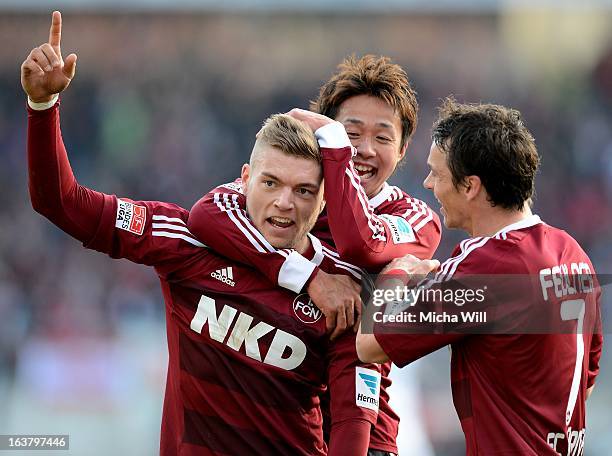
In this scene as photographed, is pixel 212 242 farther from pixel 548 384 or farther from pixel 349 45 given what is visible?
pixel 349 45

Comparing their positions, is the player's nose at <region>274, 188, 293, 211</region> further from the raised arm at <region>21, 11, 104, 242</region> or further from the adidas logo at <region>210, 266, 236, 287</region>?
the raised arm at <region>21, 11, 104, 242</region>

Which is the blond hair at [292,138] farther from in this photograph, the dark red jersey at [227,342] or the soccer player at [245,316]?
the dark red jersey at [227,342]

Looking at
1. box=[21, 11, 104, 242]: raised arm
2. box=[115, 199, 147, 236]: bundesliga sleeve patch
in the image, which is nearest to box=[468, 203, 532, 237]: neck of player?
box=[115, 199, 147, 236]: bundesliga sleeve patch

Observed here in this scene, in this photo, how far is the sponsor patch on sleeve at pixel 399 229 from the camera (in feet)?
11.7

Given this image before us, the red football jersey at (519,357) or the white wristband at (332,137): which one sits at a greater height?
the white wristband at (332,137)

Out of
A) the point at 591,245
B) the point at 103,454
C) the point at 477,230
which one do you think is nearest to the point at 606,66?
the point at 591,245

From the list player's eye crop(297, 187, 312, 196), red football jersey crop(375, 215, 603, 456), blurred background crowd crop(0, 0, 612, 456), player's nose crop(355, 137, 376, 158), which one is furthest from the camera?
blurred background crowd crop(0, 0, 612, 456)

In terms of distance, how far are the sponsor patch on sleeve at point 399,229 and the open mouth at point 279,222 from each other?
38 cm

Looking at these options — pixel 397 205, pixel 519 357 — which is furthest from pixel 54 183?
pixel 519 357

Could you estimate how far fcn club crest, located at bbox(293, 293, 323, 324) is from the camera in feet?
11.3

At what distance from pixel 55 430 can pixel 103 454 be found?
54cm

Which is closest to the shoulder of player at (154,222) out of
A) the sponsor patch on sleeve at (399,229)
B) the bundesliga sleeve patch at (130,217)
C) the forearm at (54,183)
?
the bundesliga sleeve patch at (130,217)

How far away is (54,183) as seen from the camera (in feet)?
10.7

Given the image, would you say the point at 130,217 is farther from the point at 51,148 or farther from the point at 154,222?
the point at 51,148
